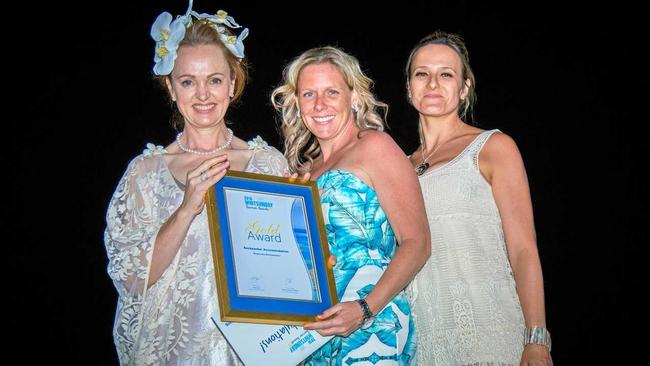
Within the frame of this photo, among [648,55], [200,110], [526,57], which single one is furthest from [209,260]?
[648,55]

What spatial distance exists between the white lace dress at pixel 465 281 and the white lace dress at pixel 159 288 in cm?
68

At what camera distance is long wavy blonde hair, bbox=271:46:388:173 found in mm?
2748

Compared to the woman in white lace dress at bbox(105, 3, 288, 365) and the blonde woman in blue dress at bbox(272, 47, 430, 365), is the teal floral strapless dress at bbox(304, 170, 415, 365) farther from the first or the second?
the woman in white lace dress at bbox(105, 3, 288, 365)

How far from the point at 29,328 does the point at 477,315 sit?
2199 millimetres

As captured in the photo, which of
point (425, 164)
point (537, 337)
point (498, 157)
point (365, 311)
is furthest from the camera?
point (425, 164)

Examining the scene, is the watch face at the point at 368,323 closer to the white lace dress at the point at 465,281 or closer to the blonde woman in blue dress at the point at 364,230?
the blonde woman in blue dress at the point at 364,230

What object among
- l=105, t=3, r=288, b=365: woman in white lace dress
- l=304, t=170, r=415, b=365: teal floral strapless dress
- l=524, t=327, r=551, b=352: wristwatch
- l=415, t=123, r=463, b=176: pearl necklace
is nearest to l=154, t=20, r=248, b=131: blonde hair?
l=105, t=3, r=288, b=365: woman in white lace dress

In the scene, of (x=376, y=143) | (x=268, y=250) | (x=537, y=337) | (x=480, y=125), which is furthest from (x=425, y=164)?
(x=480, y=125)

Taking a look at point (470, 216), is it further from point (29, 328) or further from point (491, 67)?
point (29, 328)

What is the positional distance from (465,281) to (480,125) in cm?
152

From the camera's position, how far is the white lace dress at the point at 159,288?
2.50m

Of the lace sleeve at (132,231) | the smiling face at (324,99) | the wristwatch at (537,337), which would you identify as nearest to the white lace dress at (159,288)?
the lace sleeve at (132,231)

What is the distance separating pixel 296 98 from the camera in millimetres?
2842

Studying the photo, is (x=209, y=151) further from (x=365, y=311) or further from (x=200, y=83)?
(x=365, y=311)
